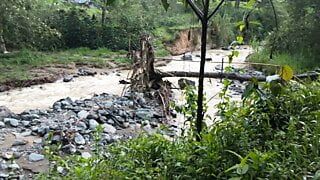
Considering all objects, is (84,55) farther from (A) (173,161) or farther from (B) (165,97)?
(A) (173,161)

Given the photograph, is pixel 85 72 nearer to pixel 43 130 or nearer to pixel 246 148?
pixel 43 130

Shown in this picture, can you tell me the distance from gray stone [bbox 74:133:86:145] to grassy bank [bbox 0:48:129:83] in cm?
418

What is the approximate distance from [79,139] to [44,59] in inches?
246

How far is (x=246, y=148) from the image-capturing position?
5.98ft

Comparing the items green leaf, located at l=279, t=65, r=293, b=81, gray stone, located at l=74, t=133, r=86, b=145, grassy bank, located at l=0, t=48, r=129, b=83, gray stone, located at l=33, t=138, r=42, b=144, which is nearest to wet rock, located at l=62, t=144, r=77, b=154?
gray stone, located at l=74, t=133, r=86, b=145

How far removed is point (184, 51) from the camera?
14688 millimetres

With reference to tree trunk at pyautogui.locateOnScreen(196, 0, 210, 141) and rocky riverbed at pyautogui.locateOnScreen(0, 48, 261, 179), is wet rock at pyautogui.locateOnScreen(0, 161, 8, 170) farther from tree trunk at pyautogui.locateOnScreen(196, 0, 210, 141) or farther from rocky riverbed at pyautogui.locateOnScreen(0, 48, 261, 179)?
tree trunk at pyautogui.locateOnScreen(196, 0, 210, 141)

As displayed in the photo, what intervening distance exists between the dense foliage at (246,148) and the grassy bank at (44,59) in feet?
24.7

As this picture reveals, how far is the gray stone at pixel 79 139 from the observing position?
17.6 ft

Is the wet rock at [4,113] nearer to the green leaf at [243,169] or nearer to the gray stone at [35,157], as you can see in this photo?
the gray stone at [35,157]

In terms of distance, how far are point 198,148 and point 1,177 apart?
2887 mm

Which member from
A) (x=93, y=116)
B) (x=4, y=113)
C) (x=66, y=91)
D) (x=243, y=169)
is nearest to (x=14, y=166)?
(x=93, y=116)

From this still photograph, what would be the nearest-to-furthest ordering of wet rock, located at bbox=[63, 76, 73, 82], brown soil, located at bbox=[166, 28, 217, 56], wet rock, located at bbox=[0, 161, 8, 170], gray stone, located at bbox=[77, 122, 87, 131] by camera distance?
wet rock, located at bbox=[0, 161, 8, 170], gray stone, located at bbox=[77, 122, 87, 131], wet rock, located at bbox=[63, 76, 73, 82], brown soil, located at bbox=[166, 28, 217, 56]

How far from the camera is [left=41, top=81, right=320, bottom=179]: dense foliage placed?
1.61 metres
